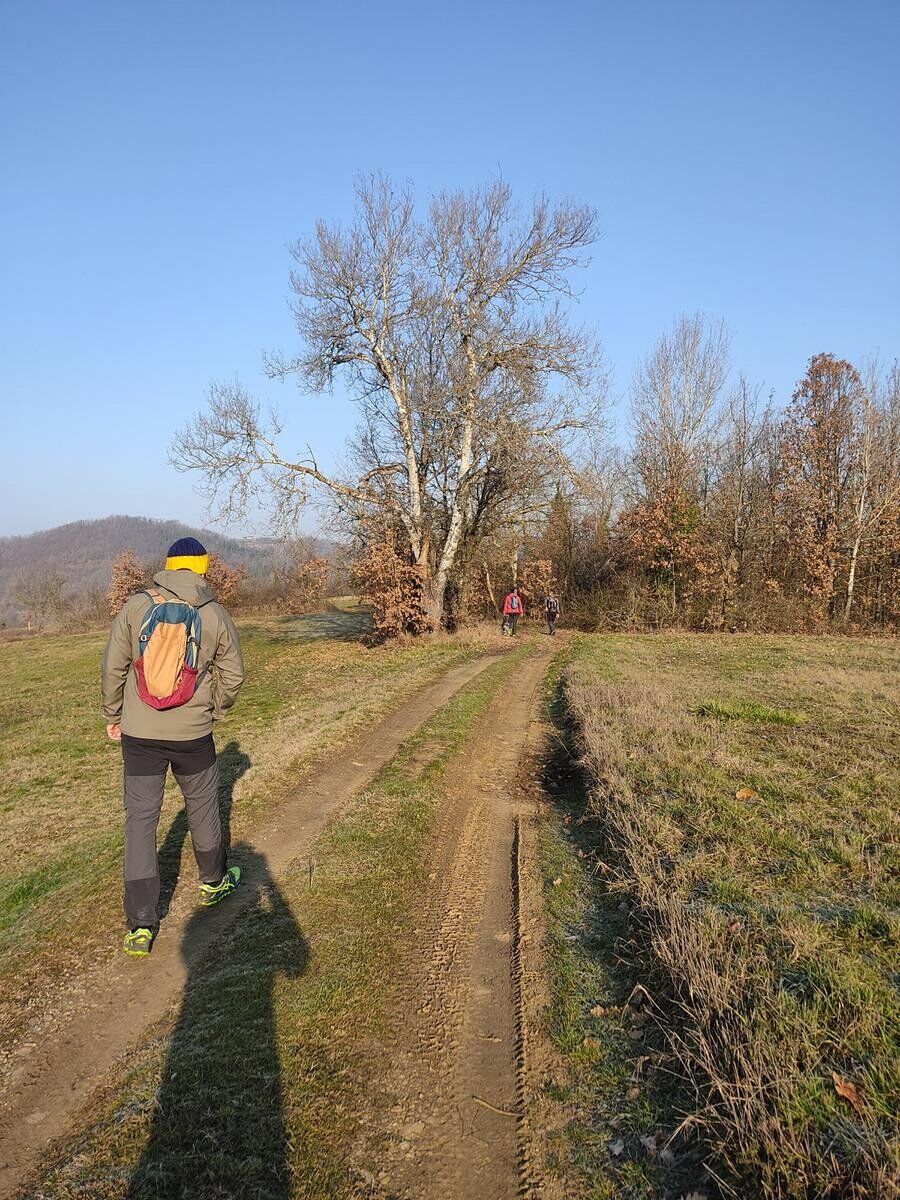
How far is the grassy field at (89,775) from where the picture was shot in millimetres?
4246

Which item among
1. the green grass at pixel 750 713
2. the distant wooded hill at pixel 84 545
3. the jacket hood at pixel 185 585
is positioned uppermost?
the distant wooded hill at pixel 84 545

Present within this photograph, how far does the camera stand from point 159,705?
4094mm

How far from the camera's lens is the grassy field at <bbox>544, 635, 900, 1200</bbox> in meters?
2.42

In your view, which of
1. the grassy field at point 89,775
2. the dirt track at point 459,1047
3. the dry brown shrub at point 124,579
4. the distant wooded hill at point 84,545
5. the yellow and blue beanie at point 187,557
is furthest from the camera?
the distant wooded hill at point 84,545

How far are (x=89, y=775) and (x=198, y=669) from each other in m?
5.38

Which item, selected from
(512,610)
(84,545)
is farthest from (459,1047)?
(84,545)

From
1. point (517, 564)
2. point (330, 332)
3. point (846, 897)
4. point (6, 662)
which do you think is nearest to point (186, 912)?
point (846, 897)

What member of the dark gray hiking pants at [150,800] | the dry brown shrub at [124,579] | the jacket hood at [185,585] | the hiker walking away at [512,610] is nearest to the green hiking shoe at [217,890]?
the dark gray hiking pants at [150,800]

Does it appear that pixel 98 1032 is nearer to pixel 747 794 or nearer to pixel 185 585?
pixel 185 585

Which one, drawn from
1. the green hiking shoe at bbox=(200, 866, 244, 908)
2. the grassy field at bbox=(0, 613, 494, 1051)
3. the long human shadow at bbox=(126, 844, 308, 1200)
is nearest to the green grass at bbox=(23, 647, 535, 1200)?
the long human shadow at bbox=(126, 844, 308, 1200)

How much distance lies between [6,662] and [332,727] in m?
22.6

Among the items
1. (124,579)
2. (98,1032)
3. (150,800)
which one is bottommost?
(98,1032)

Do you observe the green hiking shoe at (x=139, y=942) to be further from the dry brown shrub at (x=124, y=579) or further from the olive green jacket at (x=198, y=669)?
the dry brown shrub at (x=124, y=579)

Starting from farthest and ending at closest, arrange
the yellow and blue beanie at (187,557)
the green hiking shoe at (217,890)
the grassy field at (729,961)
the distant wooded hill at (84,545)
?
the distant wooded hill at (84,545) → the green hiking shoe at (217,890) → the yellow and blue beanie at (187,557) → the grassy field at (729,961)
